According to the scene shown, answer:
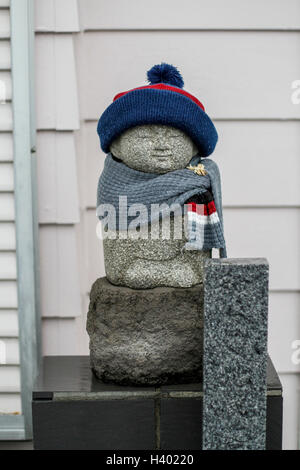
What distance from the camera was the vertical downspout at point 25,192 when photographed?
2338 millimetres

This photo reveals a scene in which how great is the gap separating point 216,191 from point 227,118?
2.02ft

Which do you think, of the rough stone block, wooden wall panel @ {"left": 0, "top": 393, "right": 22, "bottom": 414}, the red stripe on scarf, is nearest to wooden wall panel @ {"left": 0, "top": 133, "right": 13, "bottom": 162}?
the red stripe on scarf

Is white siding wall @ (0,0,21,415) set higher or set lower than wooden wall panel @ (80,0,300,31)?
lower

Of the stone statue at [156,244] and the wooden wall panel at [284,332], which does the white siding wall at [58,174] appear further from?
the wooden wall panel at [284,332]

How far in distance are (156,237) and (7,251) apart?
2.43 feet

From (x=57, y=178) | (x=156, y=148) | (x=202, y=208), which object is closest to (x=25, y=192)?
(x=57, y=178)

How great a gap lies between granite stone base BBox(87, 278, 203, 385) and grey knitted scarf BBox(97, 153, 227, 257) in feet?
0.62

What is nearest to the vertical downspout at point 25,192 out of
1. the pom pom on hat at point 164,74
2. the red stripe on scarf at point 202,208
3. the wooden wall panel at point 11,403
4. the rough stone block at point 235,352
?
the wooden wall panel at point 11,403

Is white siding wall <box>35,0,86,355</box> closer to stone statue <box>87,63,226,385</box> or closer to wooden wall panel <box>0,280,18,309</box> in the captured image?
wooden wall panel <box>0,280,18,309</box>

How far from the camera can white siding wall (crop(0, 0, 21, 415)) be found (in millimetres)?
2383

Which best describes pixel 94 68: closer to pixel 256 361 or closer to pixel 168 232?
pixel 168 232

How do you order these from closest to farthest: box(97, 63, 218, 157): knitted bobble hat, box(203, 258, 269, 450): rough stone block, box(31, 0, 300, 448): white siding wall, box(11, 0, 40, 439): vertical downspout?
box(203, 258, 269, 450): rough stone block → box(97, 63, 218, 157): knitted bobble hat → box(11, 0, 40, 439): vertical downspout → box(31, 0, 300, 448): white siding wall

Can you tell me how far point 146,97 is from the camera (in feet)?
6.40
